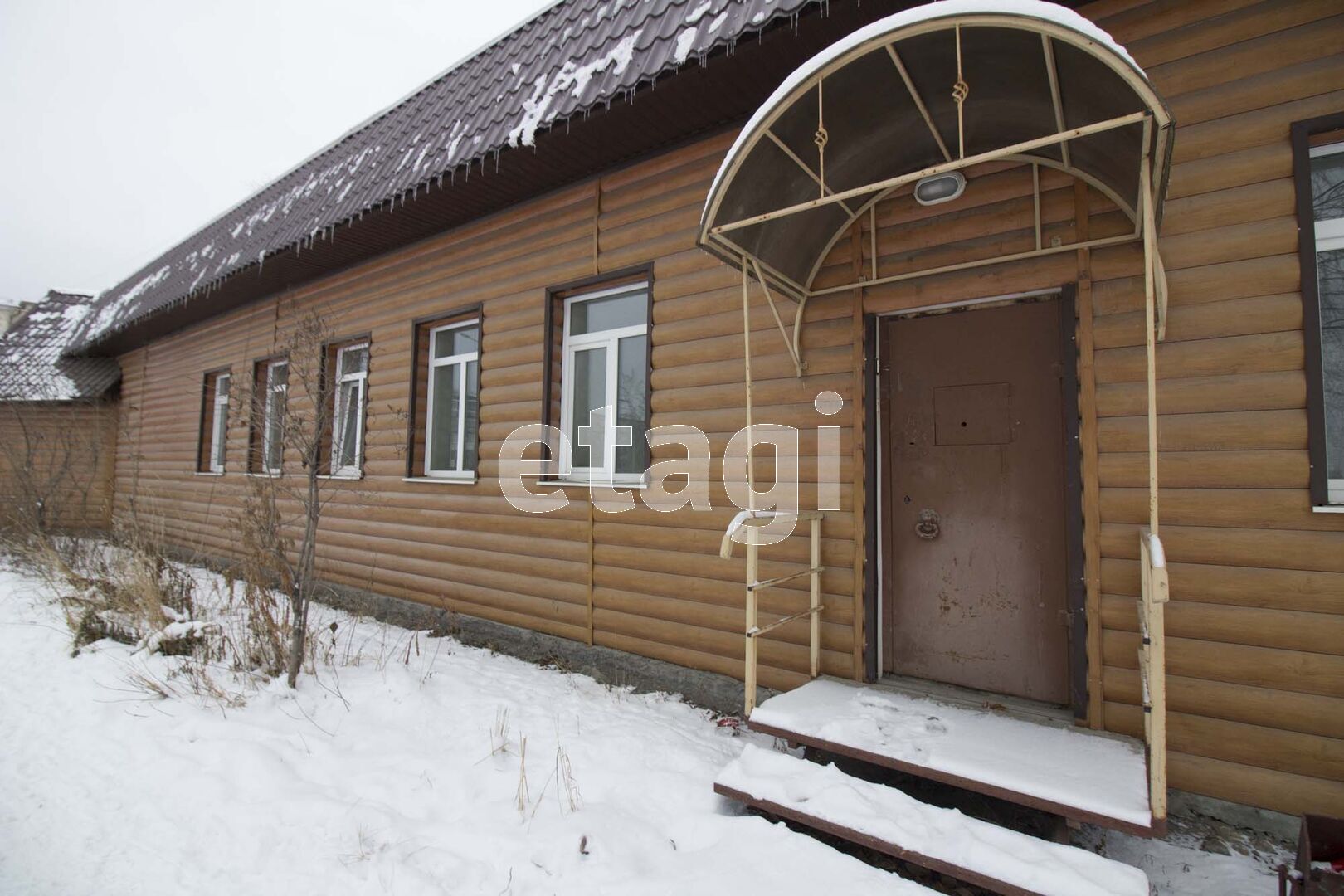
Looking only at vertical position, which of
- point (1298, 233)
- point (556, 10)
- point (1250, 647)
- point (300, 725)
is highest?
point (556, 10)

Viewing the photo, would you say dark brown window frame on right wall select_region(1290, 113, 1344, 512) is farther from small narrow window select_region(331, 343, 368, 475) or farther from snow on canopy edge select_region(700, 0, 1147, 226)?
small narrow window select_region(331, 343, 368, 475)

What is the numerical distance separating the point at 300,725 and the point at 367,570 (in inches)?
125

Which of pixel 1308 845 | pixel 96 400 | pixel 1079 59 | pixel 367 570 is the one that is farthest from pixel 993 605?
pixel 96 400

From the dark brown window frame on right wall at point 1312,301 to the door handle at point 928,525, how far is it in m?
1.38

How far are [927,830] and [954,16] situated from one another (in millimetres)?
2650

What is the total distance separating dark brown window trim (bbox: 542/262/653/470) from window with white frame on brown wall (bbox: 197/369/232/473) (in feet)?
22.8

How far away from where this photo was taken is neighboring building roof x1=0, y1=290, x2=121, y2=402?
1113cm

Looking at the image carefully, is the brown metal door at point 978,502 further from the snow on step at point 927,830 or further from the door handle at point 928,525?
the snow on step at point 927,830

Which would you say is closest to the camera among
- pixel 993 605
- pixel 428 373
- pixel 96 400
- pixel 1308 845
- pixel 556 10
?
pixel 1308 845

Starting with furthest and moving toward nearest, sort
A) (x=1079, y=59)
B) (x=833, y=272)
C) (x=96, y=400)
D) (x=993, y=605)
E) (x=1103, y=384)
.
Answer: (x=96, y=400)
(x=833, y=272)
(x=993, y=605)
(x=1103, y=384)
(x=1079, y=59)

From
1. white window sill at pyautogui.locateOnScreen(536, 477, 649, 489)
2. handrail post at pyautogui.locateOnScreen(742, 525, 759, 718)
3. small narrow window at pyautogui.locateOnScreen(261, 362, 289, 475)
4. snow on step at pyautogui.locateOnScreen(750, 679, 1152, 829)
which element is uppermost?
small narrow window at pyautogui.locateOnScreen(261, 362, 289, 475)

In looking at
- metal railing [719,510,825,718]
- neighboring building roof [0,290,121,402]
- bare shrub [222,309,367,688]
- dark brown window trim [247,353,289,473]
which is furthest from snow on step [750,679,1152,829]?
neighboring building roof [0,290,121,402]

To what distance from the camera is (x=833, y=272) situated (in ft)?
11.4

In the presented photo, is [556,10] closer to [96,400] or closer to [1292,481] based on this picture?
[1292,481]
